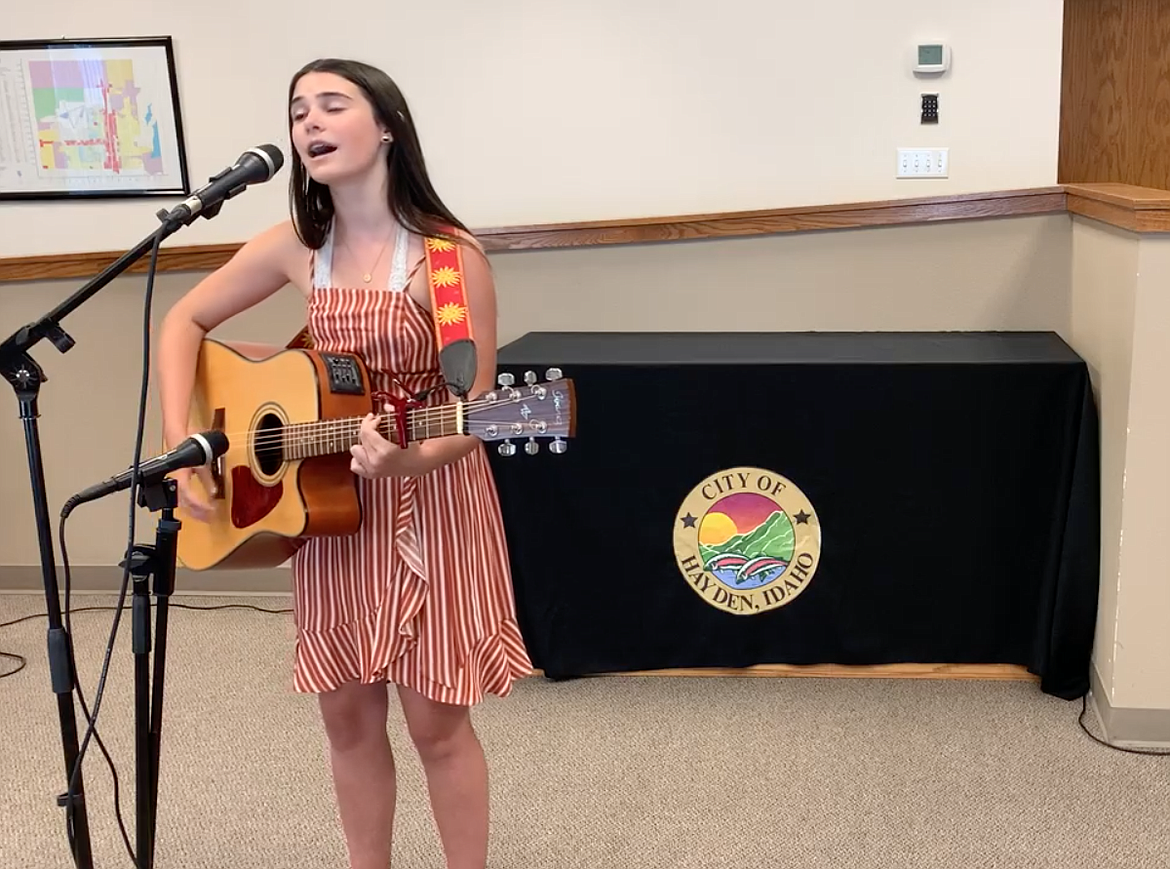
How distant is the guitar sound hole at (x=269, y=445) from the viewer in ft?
5.04

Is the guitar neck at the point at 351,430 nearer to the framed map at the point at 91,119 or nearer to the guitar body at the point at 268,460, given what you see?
the guitar body at the point at 268,460

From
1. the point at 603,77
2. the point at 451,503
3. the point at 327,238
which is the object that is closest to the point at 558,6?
the point at 603,77

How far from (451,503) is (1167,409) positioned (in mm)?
1484

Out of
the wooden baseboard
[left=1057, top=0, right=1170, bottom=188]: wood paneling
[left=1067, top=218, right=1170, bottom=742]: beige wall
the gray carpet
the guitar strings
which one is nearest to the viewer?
the guitar strings

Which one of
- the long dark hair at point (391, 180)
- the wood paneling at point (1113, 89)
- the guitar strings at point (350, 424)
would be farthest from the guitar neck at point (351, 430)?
the wood paneling at point (1113, 89)

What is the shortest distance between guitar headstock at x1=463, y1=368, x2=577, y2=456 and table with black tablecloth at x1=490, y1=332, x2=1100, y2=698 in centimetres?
119

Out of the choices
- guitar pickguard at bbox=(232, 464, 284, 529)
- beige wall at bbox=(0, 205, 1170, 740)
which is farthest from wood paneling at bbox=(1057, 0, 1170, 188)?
guitar pickguard at bbox=(232, 464, 284, 529)

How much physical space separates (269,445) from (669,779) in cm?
116

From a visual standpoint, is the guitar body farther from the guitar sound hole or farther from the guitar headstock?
the guitar headstock

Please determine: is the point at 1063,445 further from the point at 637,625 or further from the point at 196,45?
the point at 196,45

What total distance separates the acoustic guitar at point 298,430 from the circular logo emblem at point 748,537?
1.17 meters

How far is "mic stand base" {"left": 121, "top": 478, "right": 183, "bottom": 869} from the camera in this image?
1.32 m

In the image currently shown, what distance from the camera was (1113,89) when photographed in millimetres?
3443

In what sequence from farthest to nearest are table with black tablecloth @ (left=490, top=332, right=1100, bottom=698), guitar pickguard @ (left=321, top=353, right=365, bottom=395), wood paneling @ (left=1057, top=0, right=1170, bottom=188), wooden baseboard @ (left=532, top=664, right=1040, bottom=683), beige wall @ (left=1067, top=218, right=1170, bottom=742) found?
wood paneling @ (left=1057, top=0, right=1170, bottom=188) < wooden baseboard @ (left=532, top=664, right=1040, bottom=683) < table with black tablecloth @ (left=490, top=332, right=1100, bottom=698) < beige wall @ (left=1067, top=218, right=1170, bottom=742) < guitar pickguard @ (left=321, top=353, right=365, bottom=395)
